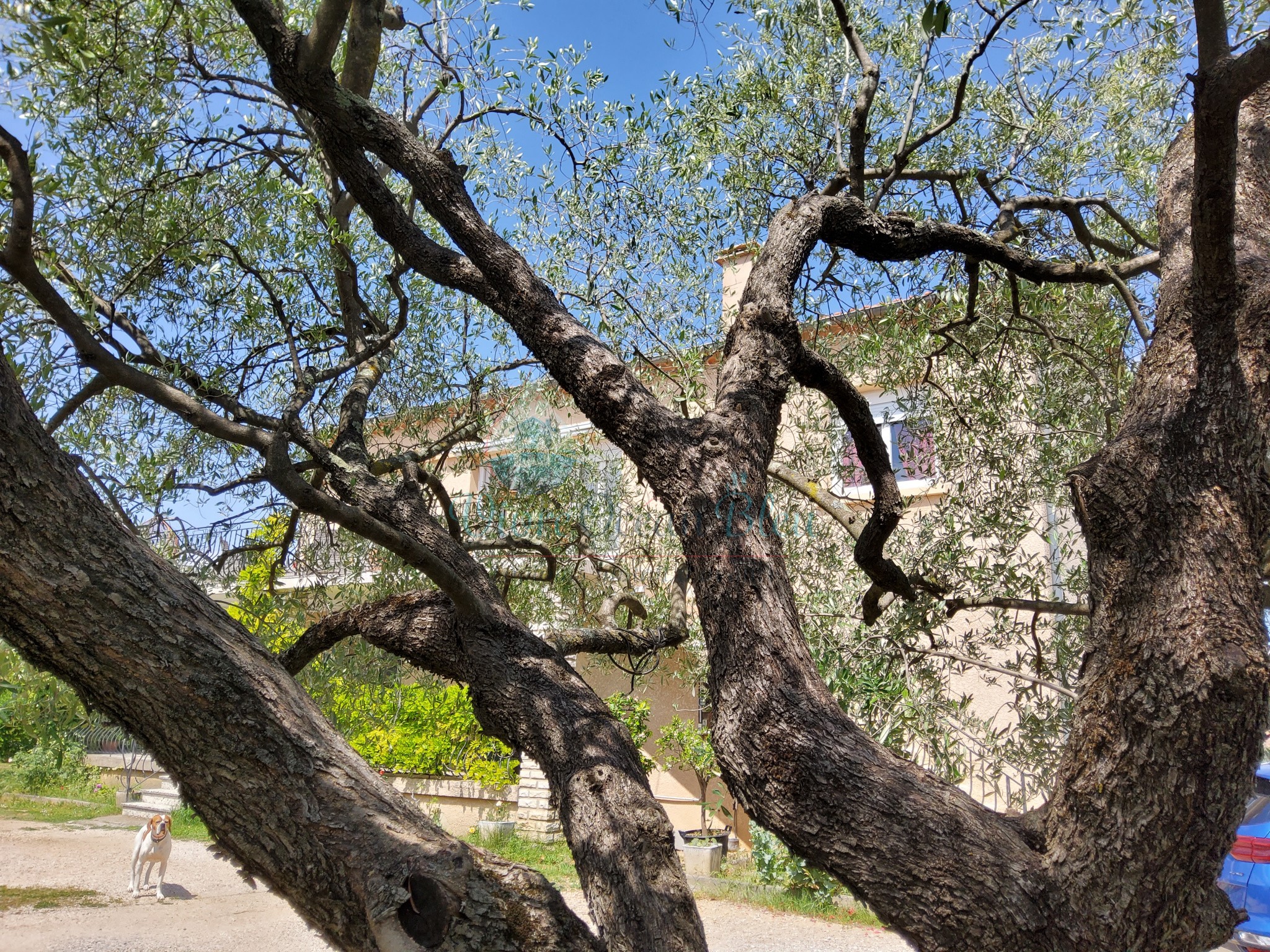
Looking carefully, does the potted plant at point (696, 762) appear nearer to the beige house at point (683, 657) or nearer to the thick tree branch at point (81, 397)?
the beige house at point (683, 657)

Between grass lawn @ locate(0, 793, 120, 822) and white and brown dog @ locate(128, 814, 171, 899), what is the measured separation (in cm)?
607

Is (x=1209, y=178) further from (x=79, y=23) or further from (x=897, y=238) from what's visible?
(x=79, y=23)

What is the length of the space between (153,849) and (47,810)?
8.02 metres

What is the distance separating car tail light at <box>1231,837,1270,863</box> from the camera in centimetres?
612

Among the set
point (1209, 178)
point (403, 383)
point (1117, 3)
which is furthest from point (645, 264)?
point (1209, 178)

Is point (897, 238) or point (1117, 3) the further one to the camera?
point (1117, 3)

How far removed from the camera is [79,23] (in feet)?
13.9

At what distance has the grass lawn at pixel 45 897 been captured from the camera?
367 inches

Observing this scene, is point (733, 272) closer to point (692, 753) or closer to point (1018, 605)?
point (1018, 605)

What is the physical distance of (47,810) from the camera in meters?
15.9

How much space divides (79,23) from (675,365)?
4.39 meters

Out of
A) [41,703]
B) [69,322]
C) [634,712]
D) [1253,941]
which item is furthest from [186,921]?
[1253,941]

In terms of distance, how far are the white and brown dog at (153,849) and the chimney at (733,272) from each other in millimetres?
7763

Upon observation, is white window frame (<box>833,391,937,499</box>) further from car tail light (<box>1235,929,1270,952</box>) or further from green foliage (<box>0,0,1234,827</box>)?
car tail light (<box>1235,929,1270,952</box>)
